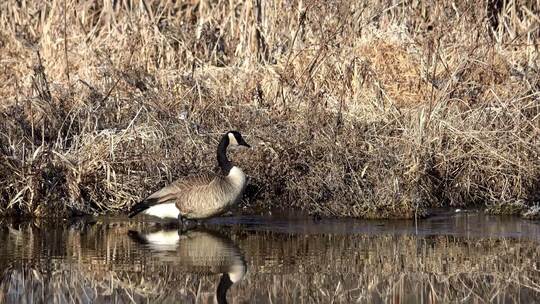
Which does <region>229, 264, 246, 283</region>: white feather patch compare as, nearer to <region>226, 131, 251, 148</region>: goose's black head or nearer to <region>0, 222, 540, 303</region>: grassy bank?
<region>0, 222, 540, 303</region>: grassy bank

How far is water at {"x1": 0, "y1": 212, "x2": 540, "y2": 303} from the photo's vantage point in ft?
25.5

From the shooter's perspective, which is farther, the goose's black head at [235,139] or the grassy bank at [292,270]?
the goose's black head at [235,139]

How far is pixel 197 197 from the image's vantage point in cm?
1058

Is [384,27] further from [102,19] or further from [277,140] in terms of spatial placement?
[102,19]

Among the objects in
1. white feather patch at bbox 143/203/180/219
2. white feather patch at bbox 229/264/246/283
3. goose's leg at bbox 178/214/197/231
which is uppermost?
white feather patch at bbox 143/203/180/219

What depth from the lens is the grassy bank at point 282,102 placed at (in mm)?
11227

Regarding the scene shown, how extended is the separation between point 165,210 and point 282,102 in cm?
288

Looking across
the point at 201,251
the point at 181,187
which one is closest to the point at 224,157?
the point at 181,187

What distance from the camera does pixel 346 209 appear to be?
11031 millimetres

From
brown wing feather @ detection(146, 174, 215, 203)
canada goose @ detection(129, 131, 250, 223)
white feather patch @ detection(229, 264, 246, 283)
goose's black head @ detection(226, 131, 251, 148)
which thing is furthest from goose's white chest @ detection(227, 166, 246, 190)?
white feather patch @ detection(229, 264, 246, 283)

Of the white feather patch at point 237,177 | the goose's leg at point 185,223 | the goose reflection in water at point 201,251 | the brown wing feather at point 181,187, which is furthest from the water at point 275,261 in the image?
the white feather patch at point 237,177

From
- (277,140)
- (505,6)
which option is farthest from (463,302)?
(505,6)

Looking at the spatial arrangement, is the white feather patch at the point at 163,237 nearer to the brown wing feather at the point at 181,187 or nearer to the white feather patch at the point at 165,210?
the white feather patch at the point at 165,210

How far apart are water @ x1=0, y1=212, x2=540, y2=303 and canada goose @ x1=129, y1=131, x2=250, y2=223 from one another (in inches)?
7.4
